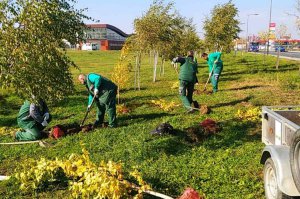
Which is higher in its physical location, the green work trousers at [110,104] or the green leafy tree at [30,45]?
the green leafy tree at [30,45]

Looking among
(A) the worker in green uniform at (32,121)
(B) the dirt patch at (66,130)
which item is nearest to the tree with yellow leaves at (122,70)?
(B) the dirt patch at (66,130)

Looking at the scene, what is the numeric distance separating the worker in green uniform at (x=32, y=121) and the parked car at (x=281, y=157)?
6.23m

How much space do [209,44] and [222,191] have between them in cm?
2630

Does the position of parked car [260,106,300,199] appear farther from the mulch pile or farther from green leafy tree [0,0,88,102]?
green leafy tree [0,0,88,102]

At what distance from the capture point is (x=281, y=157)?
183 inches

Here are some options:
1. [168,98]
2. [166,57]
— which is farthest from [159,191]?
[166,57]

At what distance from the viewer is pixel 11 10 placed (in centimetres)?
660

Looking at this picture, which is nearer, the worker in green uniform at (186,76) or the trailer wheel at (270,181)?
the trailer wheel at (270,181)

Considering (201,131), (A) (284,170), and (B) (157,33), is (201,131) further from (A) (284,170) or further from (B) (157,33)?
(B) (157,33)

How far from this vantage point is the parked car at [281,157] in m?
4.20

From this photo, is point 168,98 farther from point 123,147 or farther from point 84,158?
point 84,158

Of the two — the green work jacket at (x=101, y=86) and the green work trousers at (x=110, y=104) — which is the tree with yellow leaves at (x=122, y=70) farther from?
the green work trousers at (x=110, y=104)

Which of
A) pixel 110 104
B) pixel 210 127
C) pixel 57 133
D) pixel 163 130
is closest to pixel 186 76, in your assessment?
pixel 110 104

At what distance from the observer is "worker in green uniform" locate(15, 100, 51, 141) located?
9695 mm
